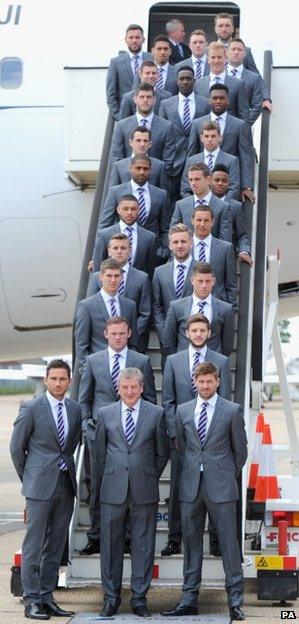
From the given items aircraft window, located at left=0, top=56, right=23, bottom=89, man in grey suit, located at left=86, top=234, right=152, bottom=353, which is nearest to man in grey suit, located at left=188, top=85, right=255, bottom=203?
man in grey suit, located at left=86, top=234, right=152, bottom=353

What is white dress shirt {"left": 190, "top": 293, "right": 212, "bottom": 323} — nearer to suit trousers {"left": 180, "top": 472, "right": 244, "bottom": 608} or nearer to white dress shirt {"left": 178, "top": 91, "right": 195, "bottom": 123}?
suit trousers {"left": 180, "top": 472, "right": 244, "bottom": 608}

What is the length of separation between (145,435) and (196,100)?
3554 mm

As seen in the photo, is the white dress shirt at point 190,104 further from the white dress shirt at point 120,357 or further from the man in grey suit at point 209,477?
the man in grey suit at point 209,477

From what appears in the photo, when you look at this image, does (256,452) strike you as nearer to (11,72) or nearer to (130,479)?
(130,479)

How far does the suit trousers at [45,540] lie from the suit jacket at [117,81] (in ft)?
13.0

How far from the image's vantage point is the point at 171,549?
9734mm

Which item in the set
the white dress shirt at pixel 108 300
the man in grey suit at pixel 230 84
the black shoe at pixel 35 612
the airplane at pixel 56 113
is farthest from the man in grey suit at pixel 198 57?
the black shoe at pixel 35 612

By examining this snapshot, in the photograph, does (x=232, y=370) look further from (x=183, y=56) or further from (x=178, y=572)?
(x=183, y=56)

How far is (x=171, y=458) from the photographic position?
32.1 ft

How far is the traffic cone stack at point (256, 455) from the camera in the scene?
37.5 feet

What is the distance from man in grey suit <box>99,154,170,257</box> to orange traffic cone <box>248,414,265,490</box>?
179 centimetres

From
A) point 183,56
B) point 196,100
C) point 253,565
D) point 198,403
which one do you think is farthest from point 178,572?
point 183,56

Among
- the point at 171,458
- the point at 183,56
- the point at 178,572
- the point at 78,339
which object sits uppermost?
the point at 183,56

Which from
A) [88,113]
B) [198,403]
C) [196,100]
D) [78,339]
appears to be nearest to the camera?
[198,403]
